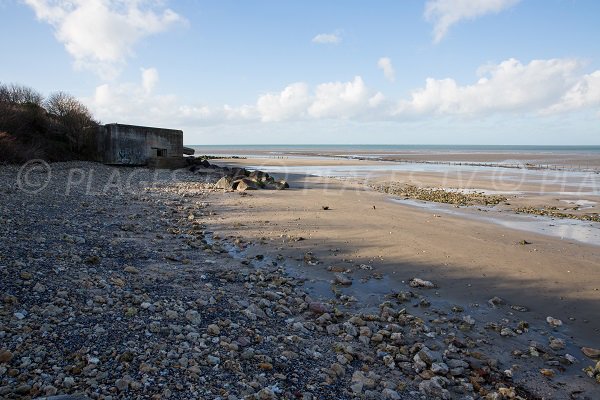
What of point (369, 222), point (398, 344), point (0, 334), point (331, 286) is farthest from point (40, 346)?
point (369, 222)

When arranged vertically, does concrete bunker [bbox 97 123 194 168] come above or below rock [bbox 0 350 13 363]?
above

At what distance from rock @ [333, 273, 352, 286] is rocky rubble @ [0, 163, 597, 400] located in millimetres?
26

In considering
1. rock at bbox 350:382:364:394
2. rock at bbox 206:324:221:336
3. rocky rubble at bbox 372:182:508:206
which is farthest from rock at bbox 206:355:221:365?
rocky rubble at bbox 372:182:508:206

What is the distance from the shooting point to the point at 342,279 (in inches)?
311

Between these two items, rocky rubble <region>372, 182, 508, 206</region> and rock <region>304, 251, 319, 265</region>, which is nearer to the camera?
rock <region>304, 251, 319, 265</region>

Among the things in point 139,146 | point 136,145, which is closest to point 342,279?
point 136,145

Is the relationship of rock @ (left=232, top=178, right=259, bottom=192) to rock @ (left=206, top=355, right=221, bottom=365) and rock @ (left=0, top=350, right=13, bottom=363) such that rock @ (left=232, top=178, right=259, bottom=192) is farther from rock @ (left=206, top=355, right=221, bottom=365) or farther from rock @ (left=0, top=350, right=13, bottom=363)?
rock @ (left=0, top=350, right=13, bottom=363)

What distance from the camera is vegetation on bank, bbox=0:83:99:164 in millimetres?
24984

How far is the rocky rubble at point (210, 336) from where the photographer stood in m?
4.00

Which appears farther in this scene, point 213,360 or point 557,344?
point 557,344

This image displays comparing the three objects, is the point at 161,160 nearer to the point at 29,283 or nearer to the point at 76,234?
the point at 76,234

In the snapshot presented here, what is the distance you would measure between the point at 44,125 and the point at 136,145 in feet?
19.4

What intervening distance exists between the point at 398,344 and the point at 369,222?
786 centimetres

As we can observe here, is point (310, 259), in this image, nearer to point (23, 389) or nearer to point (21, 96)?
point (23, 389)
